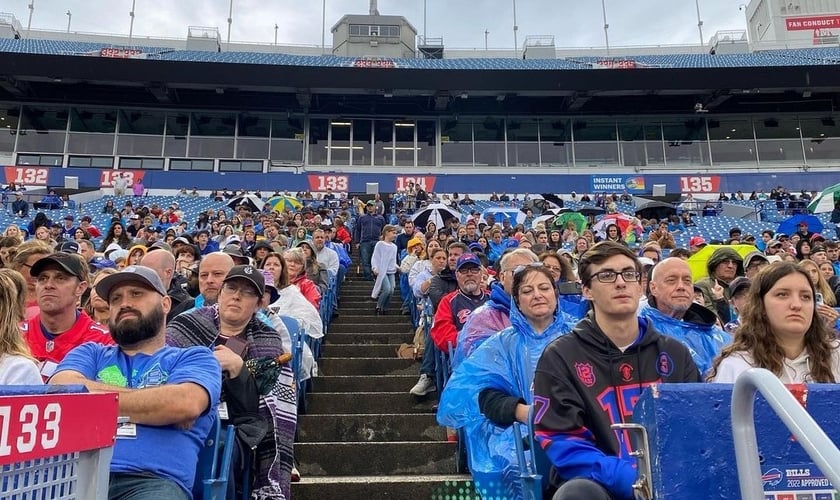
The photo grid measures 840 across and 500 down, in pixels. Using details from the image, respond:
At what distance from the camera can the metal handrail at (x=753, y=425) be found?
108cm

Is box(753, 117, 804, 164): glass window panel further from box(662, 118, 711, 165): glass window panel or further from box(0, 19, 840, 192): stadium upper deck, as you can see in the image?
box(662, 118, 711, 165): glass window panel

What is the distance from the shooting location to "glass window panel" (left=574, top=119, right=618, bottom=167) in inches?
1057

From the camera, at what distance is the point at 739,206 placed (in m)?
20.4

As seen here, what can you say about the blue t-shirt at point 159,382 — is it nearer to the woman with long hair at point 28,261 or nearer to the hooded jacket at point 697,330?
the woman with long hair at point 28,261

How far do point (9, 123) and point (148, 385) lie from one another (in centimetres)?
2895

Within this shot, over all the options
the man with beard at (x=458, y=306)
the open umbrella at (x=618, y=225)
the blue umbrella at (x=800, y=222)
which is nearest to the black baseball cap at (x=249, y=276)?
the man with beard at (x=458, y=306)

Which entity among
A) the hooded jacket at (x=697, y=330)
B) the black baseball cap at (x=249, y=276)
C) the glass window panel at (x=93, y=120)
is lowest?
the hooded jacket at (x=697, y=330)

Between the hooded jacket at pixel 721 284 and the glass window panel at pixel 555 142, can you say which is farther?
the glass window panel at pixel 555 142

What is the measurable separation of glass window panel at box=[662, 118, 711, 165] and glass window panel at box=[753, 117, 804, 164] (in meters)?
2.48

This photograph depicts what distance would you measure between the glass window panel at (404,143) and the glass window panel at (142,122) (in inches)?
413

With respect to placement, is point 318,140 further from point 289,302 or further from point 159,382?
point 159,382

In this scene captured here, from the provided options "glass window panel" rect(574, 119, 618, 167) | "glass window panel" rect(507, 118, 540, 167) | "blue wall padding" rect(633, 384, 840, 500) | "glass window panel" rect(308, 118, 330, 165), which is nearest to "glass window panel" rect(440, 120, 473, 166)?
"glass window panel" rect(507, 118, 540, 167)

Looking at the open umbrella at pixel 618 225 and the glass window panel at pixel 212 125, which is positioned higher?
the glass window panel at pixel 212 125

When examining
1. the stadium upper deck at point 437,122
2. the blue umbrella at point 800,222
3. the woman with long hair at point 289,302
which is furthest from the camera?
the stadium upper deck at point 437,122
